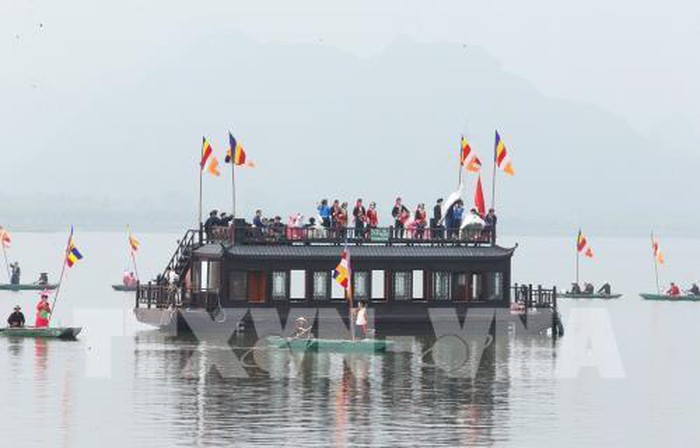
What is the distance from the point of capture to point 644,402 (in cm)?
6662

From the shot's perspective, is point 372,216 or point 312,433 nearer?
point 312,433

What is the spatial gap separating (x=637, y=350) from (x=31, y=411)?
41073mm

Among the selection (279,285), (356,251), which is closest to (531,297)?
(356,251)

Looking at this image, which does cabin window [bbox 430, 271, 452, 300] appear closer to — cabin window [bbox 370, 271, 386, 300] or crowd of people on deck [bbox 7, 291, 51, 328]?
crowd of people on deck [bbox 7, 291, 51, 328]

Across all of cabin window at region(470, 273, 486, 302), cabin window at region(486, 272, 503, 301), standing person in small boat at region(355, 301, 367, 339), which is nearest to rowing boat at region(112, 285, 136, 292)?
cabin window at region(470, 273, 486, 302)

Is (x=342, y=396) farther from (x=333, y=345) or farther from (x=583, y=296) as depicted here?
(x=583, y=296)

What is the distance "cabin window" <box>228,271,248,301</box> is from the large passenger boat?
44mm

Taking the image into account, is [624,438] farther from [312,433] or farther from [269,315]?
[269,315]

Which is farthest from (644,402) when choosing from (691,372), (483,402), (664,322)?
(664,322)

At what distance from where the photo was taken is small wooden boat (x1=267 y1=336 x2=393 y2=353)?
7706 centimetres

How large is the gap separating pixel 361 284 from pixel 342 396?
79.0 feet

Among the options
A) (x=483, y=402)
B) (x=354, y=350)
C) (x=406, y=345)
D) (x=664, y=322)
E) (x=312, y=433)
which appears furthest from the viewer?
Result: (x=664, y=322)

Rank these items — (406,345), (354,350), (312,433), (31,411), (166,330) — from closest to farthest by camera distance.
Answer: (312,433) → (31,411) → (354,350) → (406,345) → (166,330)

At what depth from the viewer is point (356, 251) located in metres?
88.3
